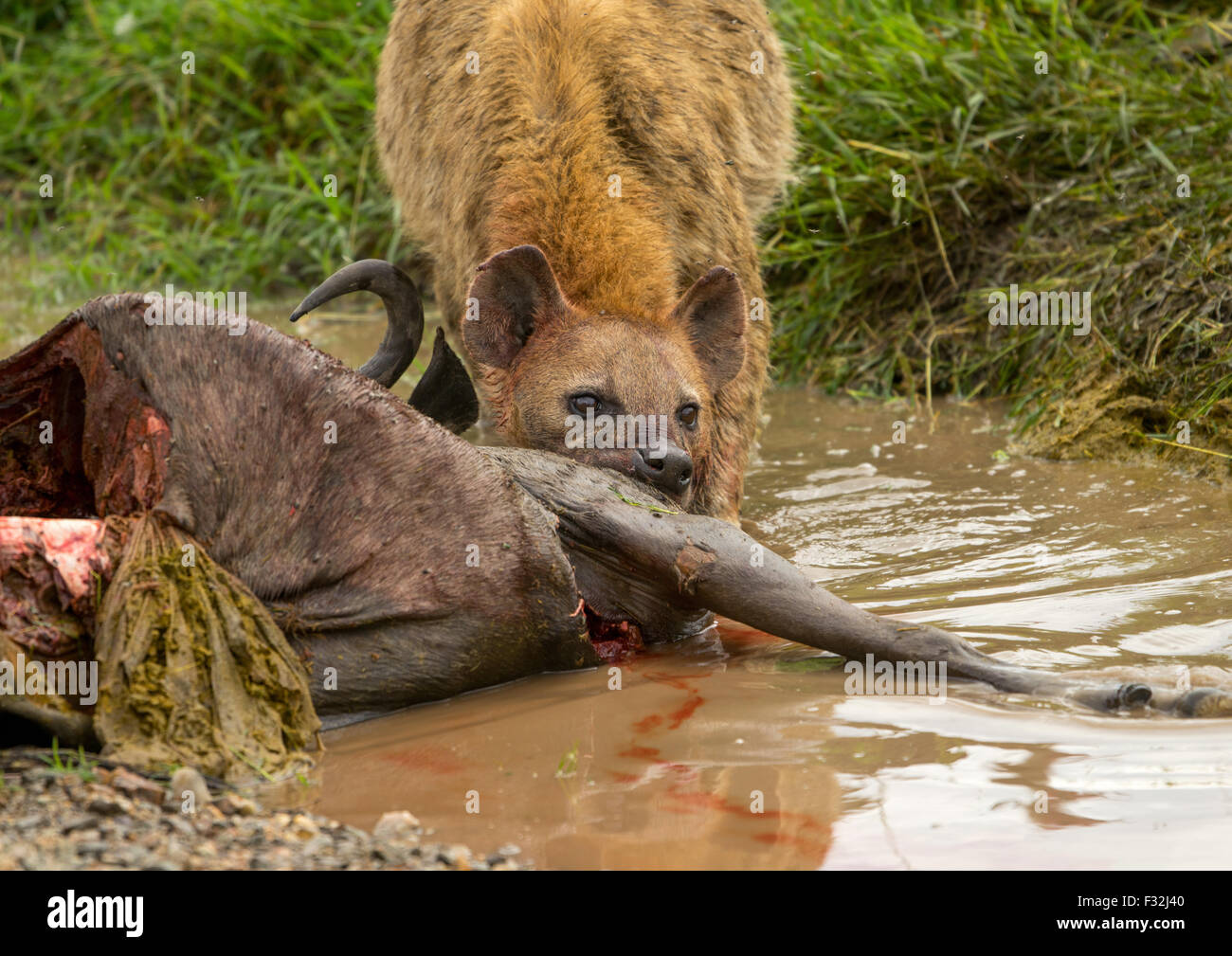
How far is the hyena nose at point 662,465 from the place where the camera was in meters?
4.21

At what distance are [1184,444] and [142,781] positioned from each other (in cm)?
410

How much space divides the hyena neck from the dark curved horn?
1.00 feet

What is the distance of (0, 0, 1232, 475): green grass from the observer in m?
6.40

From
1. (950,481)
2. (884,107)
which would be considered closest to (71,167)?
(884,107)

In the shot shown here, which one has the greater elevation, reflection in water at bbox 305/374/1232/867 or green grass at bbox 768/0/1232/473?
green grass at bbox 768/0/1232/473

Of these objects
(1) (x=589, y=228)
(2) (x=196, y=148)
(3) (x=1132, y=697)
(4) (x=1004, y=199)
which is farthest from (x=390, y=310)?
(2) (x=196, y=148)

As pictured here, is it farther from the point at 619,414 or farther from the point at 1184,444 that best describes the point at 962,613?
the point at 1184,444

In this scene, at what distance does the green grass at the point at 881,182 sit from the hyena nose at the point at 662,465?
2425mm

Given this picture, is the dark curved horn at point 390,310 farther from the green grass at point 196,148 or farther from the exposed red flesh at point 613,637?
the green grass at point 196,148

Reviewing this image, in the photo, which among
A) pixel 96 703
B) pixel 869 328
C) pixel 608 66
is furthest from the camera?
pixel 869 328

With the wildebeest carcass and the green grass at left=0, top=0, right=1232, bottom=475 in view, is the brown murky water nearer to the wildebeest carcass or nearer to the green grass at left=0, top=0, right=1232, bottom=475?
the wildebeest carcass

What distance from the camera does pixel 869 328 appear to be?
24.2 feet

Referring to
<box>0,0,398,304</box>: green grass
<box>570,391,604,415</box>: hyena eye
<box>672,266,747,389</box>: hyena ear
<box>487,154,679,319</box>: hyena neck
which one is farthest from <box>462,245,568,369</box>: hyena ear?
<box>0,0,398,304</box>: green grass

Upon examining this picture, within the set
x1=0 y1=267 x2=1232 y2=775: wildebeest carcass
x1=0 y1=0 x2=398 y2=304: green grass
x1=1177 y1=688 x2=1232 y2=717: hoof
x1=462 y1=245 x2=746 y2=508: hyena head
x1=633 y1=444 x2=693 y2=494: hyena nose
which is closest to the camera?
x1=0 y1=267 x2=1232 y2=775: wildebeest carcass
